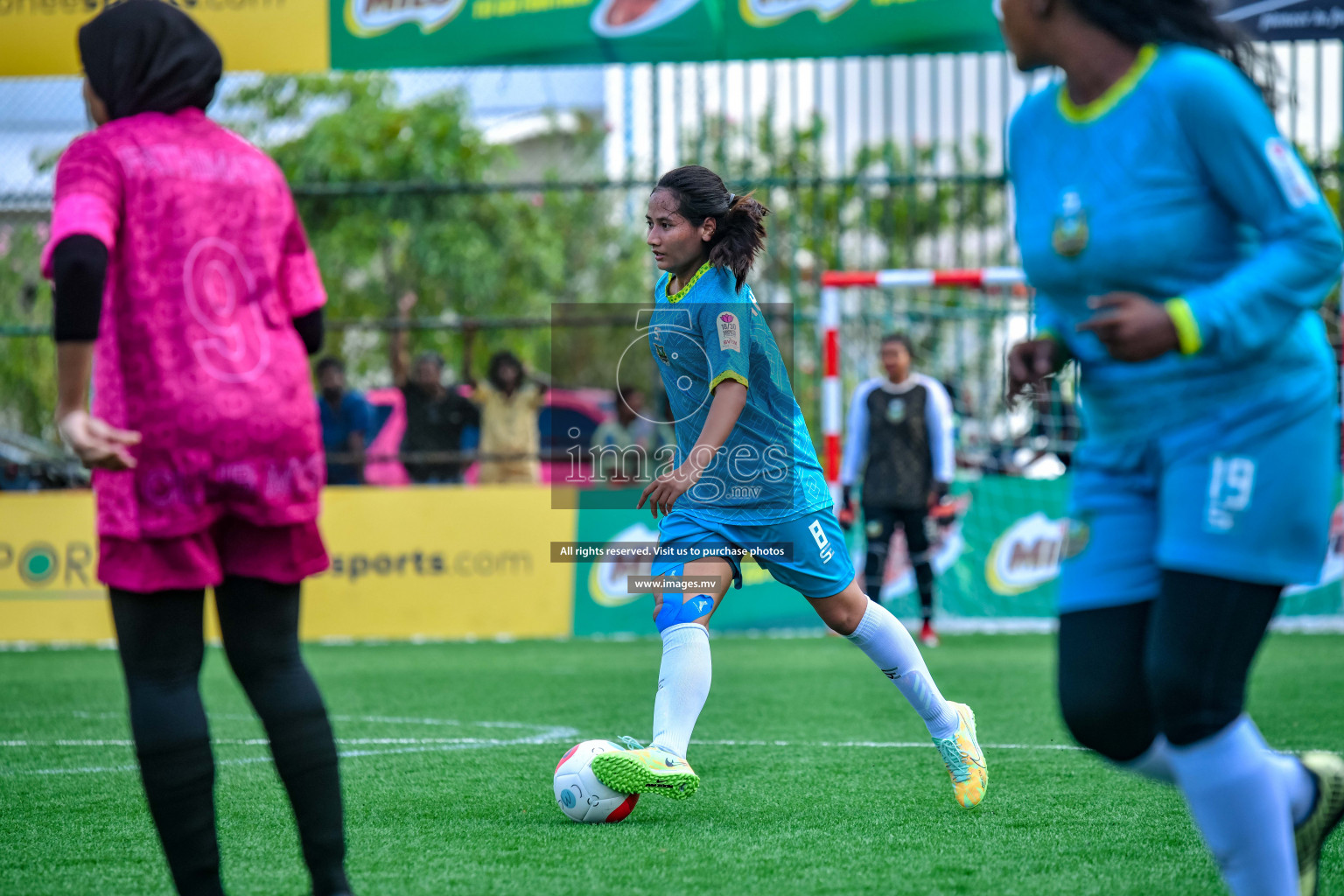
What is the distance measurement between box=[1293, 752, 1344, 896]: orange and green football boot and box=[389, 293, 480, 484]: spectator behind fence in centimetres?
895

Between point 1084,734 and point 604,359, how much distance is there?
50.5 ft

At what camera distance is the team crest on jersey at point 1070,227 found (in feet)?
8.45

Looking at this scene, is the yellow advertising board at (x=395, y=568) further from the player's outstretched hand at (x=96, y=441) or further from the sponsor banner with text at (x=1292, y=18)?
the player's outstretched hand at (x=96, y=441)

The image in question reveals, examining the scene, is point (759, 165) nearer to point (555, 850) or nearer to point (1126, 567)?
point (555, 850)

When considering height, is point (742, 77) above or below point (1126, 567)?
above

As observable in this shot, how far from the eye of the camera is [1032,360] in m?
2.67

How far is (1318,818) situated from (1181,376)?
0.90 meters

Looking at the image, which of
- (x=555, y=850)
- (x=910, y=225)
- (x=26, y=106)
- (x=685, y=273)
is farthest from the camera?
(x=26, y=106)

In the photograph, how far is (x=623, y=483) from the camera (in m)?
11.1

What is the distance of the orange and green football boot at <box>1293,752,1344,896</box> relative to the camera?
275 cm

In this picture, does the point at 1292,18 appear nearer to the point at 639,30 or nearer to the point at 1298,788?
the point at 639,30

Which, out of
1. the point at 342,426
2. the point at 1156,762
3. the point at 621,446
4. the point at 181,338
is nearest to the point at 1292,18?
the point at 621,446

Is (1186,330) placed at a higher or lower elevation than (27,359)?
higher

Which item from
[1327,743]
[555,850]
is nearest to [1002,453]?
[1327,743]
